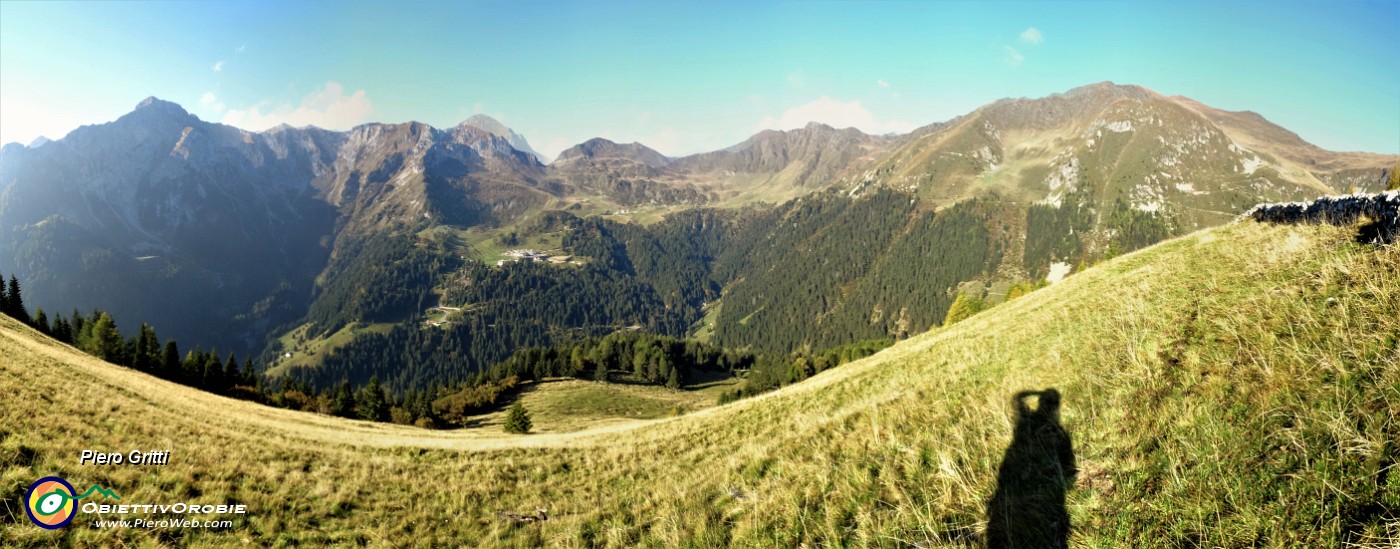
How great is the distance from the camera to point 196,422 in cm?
1903

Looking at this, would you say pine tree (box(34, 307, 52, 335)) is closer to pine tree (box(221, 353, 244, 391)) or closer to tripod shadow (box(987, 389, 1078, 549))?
pine tree (box(221, 353, 244, 391))

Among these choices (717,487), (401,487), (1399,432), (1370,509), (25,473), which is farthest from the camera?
(401,487)

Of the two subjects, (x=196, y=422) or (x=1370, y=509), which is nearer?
(x=1370, y=509)

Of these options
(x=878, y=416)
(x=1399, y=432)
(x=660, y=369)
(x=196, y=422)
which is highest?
(x=1399, y=432)

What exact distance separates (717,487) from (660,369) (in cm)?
11756

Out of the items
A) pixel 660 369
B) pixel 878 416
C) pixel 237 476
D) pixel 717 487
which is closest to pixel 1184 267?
pixel 878 416

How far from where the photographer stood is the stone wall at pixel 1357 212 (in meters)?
15.0

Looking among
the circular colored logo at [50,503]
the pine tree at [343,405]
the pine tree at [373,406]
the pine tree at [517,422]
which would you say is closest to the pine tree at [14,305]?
the pine tree at [343,405]

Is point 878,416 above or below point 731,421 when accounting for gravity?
above

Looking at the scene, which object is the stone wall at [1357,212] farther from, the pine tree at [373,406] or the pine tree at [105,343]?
the pine tree at [105,343]

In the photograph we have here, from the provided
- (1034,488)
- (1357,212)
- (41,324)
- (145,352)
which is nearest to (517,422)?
(145,352)

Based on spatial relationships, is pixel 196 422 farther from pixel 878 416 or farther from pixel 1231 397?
pixel 1231 397

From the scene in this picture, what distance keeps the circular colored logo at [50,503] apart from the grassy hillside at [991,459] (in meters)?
0.24

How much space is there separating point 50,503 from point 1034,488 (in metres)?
17.1
